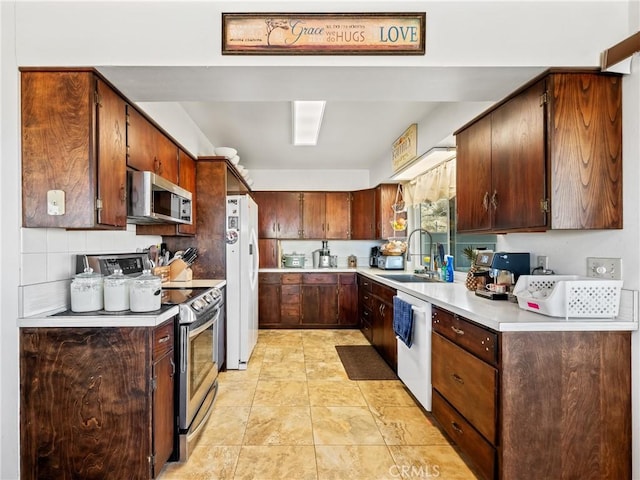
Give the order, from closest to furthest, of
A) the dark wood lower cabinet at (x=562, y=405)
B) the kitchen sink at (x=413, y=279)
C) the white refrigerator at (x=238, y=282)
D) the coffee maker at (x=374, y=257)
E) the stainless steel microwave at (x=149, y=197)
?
the dark wood lower cabinet at (x=562, y=405) → the stainless steel microwave at (x=149, y=197) → the white refrigerator at (x=238, y=282) → the kitchen sink at (x=413, y=279) → the coffee maker at (x=374, y=257)

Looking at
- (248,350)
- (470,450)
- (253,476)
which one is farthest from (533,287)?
(248,350)

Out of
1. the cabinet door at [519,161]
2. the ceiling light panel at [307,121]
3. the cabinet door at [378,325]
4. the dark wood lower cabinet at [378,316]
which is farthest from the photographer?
the cabinet door at [378,325]

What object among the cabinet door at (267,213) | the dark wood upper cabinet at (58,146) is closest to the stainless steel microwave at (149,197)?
the dark wood upper cabinet at (58,146)

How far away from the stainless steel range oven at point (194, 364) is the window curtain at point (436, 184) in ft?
8.00

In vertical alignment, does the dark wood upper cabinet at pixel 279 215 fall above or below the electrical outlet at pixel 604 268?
above

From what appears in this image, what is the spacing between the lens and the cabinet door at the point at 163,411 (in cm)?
182

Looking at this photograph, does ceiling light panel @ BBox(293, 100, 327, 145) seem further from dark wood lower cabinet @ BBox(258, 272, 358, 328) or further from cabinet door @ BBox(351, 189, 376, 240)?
dark wood lower cabinet @ BBox(258, 272, 358, 328)

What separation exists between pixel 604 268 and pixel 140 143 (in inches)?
109

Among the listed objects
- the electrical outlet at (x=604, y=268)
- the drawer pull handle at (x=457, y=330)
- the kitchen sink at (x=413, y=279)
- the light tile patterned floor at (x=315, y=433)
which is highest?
the electrical outlet at (x=604, y=268)

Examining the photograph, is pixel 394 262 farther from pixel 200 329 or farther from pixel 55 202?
pixel 55 202

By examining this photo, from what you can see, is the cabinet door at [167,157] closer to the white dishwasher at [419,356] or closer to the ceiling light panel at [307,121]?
the ceiling light panel at [307,121]

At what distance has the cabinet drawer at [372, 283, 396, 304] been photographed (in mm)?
3537

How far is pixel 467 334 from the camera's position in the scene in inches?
76.2

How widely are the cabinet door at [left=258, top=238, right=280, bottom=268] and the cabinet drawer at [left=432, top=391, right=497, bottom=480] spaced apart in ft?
12.1
